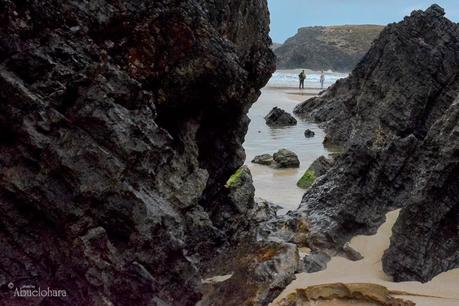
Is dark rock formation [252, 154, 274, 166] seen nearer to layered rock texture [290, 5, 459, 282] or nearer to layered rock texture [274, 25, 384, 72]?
layered rock texture [290, 5, 459, 282]

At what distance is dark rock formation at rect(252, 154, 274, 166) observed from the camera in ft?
65.1

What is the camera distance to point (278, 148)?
23.7m

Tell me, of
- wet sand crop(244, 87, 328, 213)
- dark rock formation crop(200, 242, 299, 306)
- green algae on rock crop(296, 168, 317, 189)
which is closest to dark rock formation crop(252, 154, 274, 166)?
wet sand crop(244, 87, 328, 213)

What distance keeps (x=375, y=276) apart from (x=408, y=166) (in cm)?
275

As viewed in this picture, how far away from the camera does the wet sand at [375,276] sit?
7.12m

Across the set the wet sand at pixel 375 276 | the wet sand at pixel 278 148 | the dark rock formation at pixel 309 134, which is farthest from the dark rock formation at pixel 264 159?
the wet sand at pixel 375 276

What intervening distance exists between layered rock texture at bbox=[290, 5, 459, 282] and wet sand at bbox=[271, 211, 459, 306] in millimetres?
200

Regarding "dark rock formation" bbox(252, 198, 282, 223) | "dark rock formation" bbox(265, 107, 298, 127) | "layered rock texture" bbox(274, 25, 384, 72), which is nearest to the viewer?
"dark rock formation" bbox(252, 198, 282, 223)

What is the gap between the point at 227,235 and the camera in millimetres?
10703

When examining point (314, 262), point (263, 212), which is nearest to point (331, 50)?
point (263, 212)

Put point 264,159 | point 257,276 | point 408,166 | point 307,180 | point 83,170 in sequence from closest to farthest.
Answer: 1. point 83,170
2. point 257,276
3. point 408,166
4. point 307,180
5. point 264,159

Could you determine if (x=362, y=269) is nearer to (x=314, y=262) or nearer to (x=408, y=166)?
(x=314, y=262)

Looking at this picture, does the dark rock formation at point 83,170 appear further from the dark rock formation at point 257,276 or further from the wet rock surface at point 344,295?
the wet rock surface at point 344,295

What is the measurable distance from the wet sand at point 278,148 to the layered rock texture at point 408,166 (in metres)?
3.25
